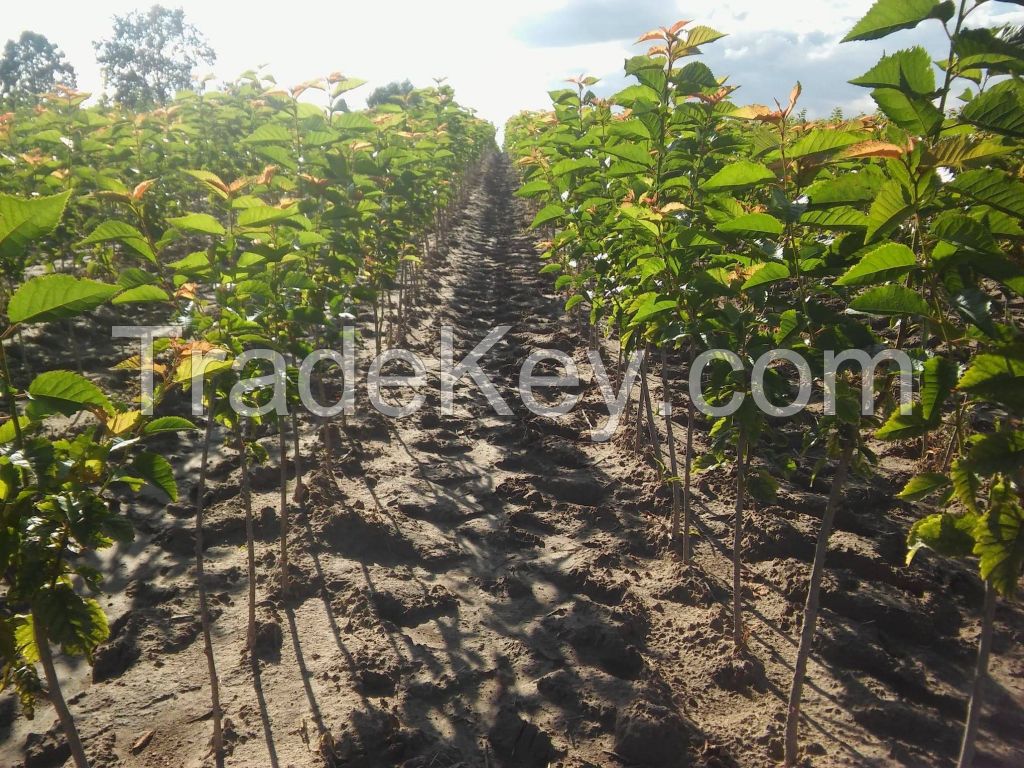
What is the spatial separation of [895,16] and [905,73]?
138mm

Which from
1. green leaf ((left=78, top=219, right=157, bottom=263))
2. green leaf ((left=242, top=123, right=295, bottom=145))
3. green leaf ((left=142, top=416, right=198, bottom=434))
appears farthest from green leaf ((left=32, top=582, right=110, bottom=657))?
green leaf ((left=242, top=123, right=295, bottom=145))

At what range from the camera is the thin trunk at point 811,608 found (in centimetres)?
235

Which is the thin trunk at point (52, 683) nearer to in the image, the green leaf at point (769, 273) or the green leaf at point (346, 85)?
the green leaf at point (769, 273)

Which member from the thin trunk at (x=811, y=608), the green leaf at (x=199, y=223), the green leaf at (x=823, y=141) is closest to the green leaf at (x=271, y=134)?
the green leaf at (x=199, y=223)

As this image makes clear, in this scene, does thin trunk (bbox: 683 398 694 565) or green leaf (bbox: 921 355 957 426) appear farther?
thin trunk (bbox: 683 398 694 565)

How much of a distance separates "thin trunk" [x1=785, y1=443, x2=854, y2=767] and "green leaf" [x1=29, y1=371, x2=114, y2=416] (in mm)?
2096

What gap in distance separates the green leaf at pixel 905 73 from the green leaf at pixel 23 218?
183 cm

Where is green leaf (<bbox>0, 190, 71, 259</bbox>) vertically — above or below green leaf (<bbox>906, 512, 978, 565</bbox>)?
above

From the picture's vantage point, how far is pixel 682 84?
3291 millimetres

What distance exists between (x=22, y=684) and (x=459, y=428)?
450 cm

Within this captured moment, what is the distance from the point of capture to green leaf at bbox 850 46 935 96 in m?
1.72

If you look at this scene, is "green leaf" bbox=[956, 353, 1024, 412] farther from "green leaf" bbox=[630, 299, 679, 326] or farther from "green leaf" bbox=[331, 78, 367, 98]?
"green leaf" bbox=[331, 78, 367, 98]

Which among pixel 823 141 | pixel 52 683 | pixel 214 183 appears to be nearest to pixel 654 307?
pixel 823 141

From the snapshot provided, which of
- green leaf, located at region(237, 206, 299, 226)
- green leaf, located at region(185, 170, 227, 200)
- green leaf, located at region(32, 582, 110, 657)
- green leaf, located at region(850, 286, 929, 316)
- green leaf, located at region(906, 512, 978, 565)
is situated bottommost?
green leaf, located at region(32, 582, 110, 657)
